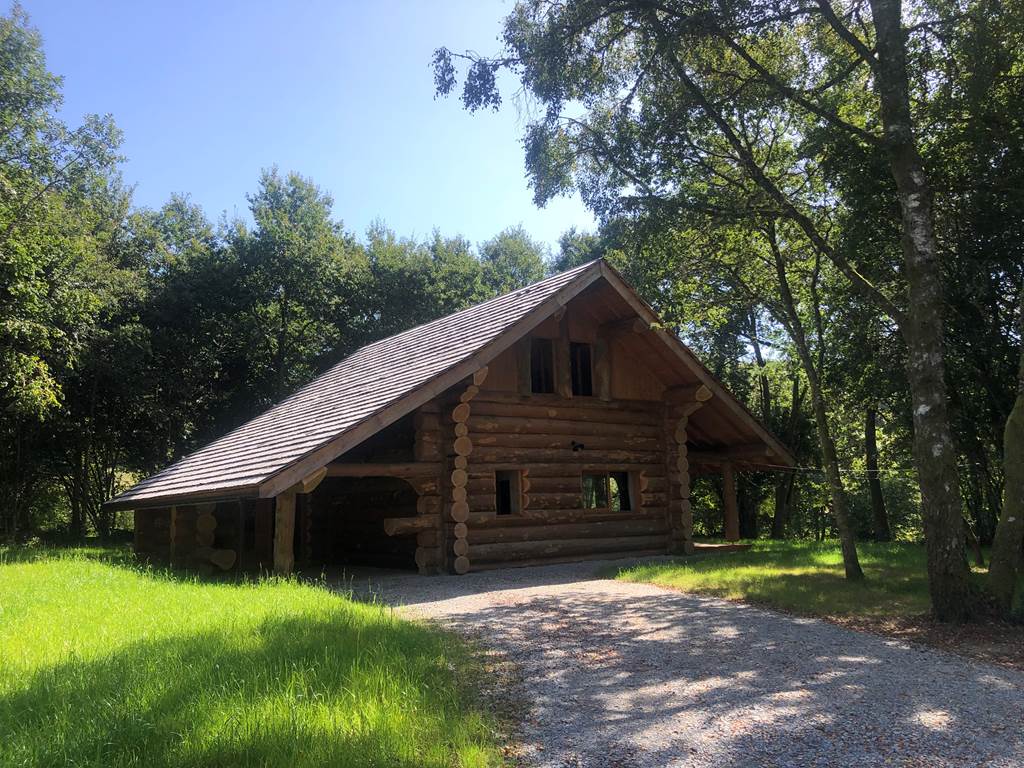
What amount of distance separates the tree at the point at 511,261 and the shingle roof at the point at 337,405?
16.9 meters

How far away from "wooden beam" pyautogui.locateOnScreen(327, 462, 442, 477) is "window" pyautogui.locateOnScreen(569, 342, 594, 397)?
4045mm

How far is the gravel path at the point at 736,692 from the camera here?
4047 millimetres

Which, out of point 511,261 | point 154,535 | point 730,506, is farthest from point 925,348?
point 511,261

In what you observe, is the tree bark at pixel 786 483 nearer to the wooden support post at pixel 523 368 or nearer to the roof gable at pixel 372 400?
the roof gable at pixel 372 400

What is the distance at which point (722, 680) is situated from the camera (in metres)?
5.46

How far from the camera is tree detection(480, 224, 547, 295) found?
3522 centimetres

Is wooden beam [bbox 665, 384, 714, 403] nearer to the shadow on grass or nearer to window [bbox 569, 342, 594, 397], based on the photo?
window [bbox 569, 342, 594, 397]

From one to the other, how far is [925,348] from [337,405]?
9.44 metres

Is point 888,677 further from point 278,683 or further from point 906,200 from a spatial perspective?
point 906,200

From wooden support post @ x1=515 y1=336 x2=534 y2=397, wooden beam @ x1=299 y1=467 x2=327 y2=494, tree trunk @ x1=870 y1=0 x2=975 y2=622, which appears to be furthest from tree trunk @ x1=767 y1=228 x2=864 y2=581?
wooden beam @ x1=299 y1=467 x2=327 y2=494

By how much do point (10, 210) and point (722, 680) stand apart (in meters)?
17.9

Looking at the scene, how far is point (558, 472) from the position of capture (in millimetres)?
14477

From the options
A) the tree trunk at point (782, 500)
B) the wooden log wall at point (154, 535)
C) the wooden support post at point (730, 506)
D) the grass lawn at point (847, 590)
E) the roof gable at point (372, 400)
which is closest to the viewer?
the grass lawn at point (847, 590)

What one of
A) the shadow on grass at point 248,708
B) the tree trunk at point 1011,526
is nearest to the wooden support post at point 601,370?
the tree trunk at point 1011,526
